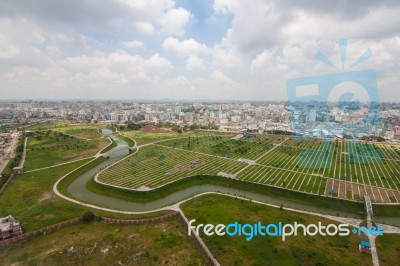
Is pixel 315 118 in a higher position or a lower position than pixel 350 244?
higher

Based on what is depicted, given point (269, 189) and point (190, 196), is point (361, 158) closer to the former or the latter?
point (269, 189)

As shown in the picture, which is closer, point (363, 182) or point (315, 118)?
point (363, 182)

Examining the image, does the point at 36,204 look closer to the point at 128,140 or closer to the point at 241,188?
the point at 241,188

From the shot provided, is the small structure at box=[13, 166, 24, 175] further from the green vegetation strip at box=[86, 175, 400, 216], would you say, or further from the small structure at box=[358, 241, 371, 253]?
the small structure at box=[358, 241, 371, 253]

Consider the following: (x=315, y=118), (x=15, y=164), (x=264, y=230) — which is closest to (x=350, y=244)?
(x=264, y=230)

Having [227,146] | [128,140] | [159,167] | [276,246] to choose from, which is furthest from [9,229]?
[128,140]

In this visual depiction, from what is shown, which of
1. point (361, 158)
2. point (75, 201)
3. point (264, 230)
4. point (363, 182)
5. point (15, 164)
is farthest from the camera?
point (361, 158)

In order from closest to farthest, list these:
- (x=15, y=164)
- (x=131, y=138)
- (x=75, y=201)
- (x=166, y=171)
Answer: (x=75, y=201) → (x=166, y=171) → (x=15, y=164) → (x=131, y=138)

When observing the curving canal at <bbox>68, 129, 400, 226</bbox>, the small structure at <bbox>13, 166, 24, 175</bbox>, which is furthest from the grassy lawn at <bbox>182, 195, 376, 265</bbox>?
the small structure at <bbox>13, 166, 24, 175</bbox>
